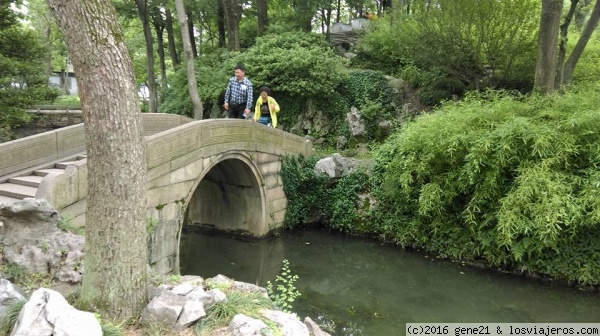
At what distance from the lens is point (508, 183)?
26.8ft

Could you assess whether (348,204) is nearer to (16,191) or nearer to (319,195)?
(319,195)

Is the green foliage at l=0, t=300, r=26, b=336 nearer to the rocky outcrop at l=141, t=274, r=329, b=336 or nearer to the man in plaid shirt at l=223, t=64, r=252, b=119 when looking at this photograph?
the rocky outcrop at l=141, t=274, r=329, b=336

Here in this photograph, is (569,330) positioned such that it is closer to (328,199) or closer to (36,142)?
(328,199)

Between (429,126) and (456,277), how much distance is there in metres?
3.08

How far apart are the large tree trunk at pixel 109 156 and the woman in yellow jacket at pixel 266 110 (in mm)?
7327

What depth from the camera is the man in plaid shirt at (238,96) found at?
9.57 meters

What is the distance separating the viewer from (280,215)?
37.2 feet

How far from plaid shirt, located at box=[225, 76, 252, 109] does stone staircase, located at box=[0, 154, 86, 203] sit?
3.78 meters

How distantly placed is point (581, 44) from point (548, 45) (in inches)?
45.3

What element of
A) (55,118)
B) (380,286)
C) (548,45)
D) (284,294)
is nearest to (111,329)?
(284,294)

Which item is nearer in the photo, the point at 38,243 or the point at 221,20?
→ the point at 38,243

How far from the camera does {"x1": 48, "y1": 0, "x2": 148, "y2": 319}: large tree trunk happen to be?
301cm

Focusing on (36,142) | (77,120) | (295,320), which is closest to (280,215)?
(36,142)

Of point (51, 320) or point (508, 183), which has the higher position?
point (51, 320)
